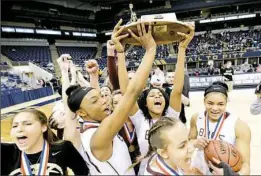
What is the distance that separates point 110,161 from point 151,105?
28.5 inches

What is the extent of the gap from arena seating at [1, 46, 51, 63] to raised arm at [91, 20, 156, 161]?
67.7ft

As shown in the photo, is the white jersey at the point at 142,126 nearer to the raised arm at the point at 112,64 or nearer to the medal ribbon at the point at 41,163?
the raised arm at the point at 112,64

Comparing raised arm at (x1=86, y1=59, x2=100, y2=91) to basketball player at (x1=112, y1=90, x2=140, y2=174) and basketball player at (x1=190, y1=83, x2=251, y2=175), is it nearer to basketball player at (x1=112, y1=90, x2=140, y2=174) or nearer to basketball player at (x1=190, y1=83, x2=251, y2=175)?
basketball player at (x1=112, y1=90, x2=140, y2=174)

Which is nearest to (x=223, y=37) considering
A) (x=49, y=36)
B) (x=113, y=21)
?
(x=113, y=21)

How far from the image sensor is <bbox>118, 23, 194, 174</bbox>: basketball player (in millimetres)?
Result: 1678

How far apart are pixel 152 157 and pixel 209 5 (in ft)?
79.0

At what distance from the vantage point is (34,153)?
1323 millimetres

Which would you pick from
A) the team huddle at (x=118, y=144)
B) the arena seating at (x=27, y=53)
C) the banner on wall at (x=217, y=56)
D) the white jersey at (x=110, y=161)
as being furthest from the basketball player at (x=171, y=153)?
the arena seating at (x=27, y=53)

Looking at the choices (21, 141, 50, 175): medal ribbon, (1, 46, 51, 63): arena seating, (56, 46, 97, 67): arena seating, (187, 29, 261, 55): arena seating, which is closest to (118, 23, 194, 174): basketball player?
(21, 141, 50, 175): medal ribbon

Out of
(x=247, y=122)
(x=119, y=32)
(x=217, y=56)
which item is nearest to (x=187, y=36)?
(x=119, y=32)

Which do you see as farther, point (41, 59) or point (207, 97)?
→ point (41, 59)

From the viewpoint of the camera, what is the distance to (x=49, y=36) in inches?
974

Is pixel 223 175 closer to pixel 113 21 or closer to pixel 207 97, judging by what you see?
pixel 207 97

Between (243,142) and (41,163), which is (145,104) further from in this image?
(41,163)
